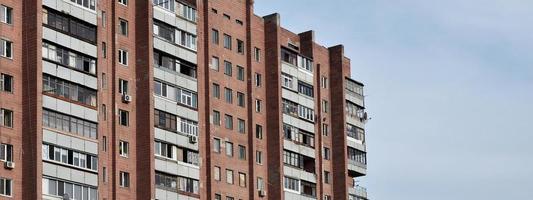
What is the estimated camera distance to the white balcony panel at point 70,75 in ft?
252

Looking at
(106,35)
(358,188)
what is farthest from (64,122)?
(358,188)

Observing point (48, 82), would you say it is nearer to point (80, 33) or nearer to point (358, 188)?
point (80, 33)

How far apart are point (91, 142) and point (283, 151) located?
73.1 feet

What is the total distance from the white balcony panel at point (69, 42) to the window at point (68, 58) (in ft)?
0.90

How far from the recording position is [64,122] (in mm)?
77688

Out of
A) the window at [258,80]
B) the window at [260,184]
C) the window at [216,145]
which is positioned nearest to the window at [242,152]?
the window at [260,184]

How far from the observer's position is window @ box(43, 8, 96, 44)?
255ft

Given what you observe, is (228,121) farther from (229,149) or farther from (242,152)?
(242,152)

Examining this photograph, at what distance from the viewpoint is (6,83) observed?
75.2 meters

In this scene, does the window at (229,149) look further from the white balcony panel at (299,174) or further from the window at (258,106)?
the white balcony panel at (299,174)

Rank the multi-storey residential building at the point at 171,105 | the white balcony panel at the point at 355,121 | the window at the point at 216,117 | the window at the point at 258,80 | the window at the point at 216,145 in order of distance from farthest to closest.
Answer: the white balcony panel at the point at 355,121, the window at the point at 258,80, the window at the point at 216,117, the window at the point at 216,145, the multi-storey residential building at the point at 171,105

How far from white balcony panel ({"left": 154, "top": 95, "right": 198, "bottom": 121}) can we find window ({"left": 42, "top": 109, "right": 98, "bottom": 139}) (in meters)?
7.00

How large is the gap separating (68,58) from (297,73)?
27.2 meters

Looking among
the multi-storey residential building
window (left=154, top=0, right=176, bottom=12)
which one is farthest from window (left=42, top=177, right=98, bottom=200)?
window (left=154, top=0, right=176, bottom=12)
